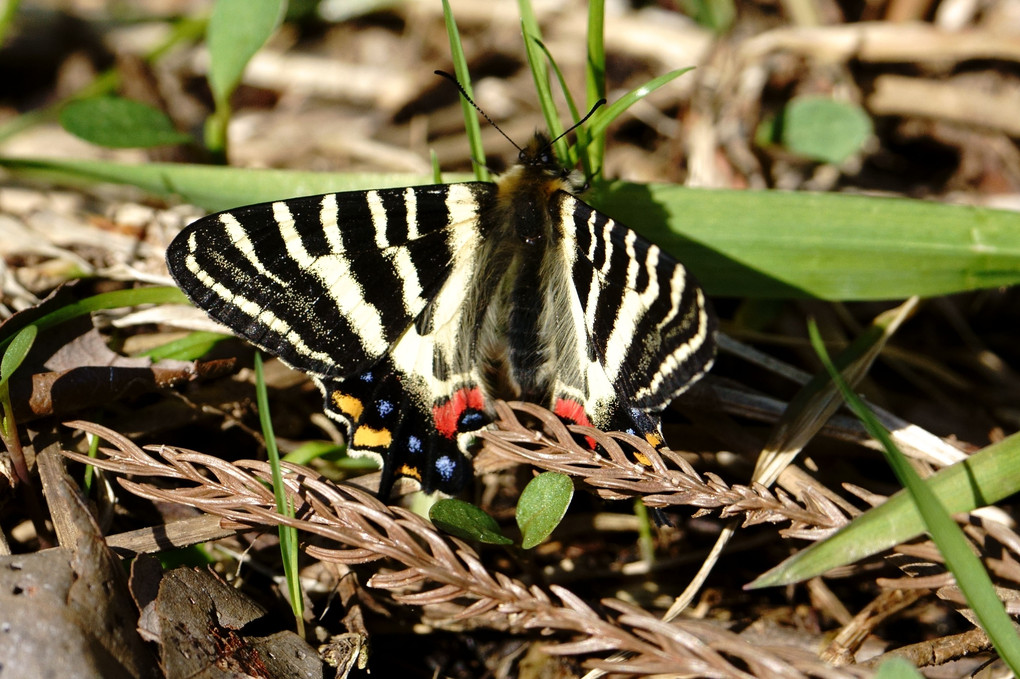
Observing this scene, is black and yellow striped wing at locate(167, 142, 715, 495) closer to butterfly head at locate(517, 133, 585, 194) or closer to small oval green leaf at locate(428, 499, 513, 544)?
butterfly head at locate(517, 133, 585, 194)

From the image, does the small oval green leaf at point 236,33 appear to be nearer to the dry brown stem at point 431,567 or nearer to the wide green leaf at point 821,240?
the wide green leaf at point 821,240

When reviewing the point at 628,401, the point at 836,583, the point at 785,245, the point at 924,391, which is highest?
the point at 785,245

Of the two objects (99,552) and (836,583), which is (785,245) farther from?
(99,552)

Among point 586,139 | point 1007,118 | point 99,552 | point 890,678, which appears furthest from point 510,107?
point 890,678

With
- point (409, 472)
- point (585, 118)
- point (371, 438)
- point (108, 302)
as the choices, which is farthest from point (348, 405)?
point (585, 118)

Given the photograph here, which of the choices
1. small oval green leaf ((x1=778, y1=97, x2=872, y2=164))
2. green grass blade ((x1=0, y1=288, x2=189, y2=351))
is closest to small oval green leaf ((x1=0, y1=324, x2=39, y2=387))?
green grass blade ((x1=0, y1=288, x2=189, y2=351))

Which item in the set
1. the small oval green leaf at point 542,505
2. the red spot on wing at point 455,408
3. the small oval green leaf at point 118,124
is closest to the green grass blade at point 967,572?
the small oval green leaf at point 542,505
